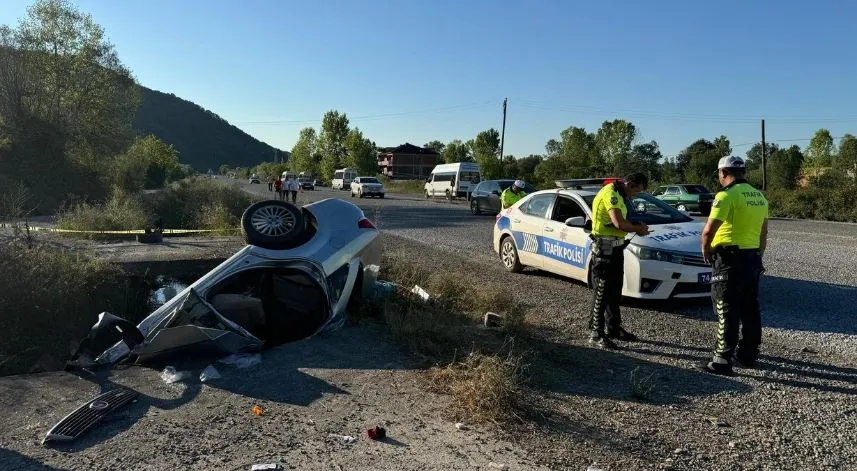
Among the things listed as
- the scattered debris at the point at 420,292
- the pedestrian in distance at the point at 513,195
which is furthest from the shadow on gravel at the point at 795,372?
the pedestrian in distance at the point at 513,195

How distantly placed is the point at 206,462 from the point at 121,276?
7595mm

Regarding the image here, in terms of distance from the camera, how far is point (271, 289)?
635 cm

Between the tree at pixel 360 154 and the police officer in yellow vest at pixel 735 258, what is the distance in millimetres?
92554

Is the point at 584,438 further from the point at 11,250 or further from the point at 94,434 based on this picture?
the point at 11,250

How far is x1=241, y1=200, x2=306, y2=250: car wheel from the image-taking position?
20.2 ft

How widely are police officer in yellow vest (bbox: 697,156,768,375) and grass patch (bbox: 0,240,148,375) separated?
6616mm

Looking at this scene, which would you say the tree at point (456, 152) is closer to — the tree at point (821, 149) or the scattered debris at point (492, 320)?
the tree at point (821, 149)

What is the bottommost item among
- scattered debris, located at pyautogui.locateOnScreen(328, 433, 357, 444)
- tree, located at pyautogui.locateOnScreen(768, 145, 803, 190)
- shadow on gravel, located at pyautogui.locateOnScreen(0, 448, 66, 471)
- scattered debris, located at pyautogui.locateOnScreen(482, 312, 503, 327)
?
shadow on gravel, located at pyautogui.locateOnScreen(0, 448, 66, 471)

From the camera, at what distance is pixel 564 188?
384 inches

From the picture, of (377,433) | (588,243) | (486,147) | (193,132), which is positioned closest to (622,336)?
(588,243)

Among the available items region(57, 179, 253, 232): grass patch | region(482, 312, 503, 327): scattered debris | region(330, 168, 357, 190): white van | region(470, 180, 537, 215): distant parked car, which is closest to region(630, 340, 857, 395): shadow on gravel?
region(482, 312, 503, 327): scattered debris

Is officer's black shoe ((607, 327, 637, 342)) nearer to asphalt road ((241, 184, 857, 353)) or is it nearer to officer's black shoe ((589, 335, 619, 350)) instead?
officer's black shoe ((589, 335, 619, 350))

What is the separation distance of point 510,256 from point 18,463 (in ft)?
27.3

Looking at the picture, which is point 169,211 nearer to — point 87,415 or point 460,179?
point 460,179
